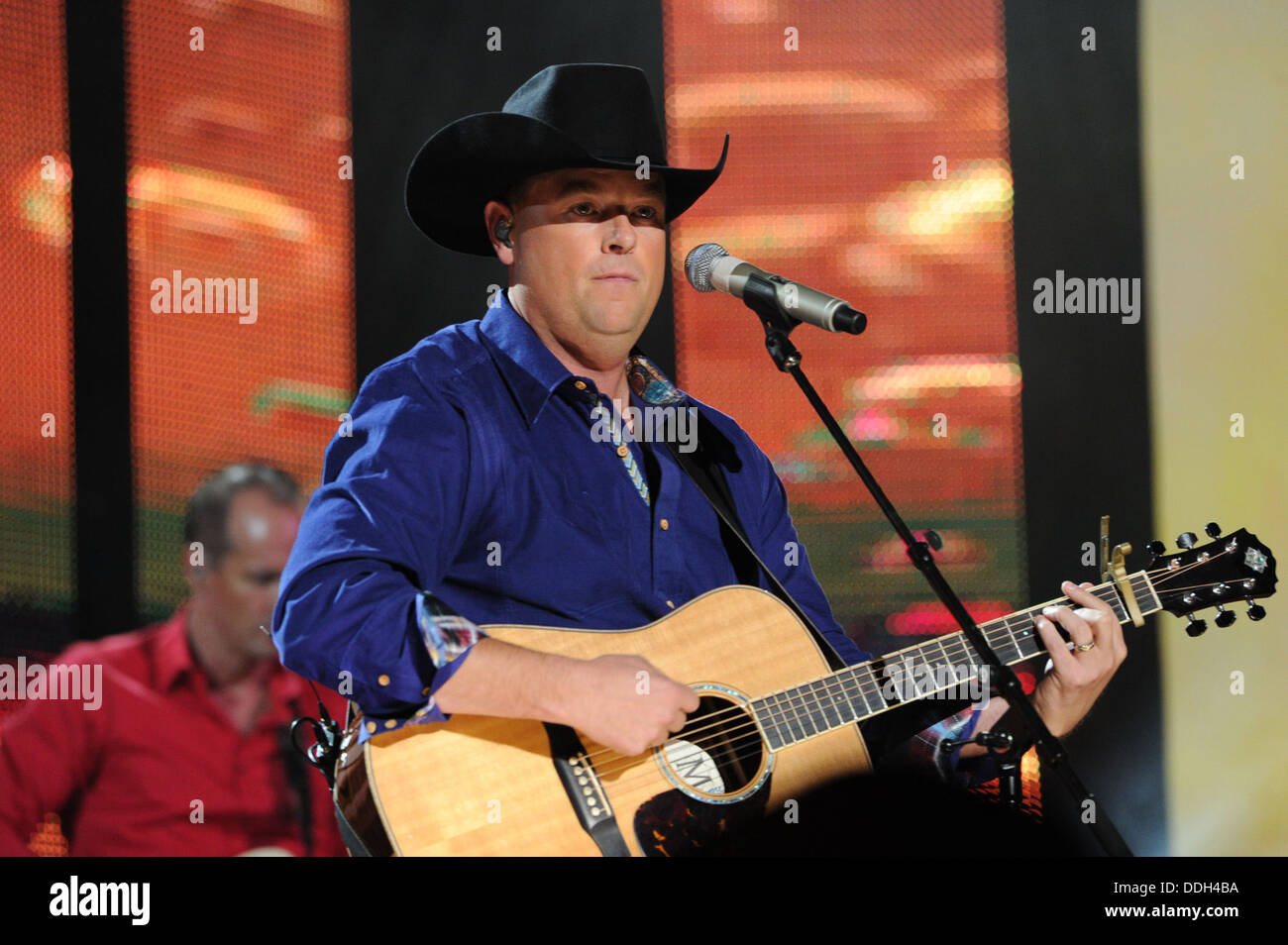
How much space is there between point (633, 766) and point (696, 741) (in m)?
0.14

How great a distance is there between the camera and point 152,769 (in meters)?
2.94

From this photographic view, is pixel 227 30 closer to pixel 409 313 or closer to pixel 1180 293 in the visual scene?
pixel 409 313

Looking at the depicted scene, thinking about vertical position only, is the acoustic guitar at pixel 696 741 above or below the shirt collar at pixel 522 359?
below

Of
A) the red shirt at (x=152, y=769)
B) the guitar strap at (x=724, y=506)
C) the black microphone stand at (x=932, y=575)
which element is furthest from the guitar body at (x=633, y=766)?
the red shirt at (x=152, y=769)

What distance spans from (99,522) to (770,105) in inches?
77.9

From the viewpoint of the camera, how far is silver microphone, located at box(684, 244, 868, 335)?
206 cm

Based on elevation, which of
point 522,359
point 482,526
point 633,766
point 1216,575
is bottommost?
point 633,766

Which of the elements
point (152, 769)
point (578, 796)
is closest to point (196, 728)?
point (152, 769)

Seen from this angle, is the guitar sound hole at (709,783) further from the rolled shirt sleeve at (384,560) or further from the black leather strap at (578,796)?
the rolled shirt sleeve at (384,560)

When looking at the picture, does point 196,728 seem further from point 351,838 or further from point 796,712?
point 796,712

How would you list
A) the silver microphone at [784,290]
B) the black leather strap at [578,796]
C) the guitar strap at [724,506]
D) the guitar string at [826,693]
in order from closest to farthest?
the silver microphone at [784,290] → the black leather strap at [578,796] → the guitar string at [826,693] → the guitar strap at [724,506]

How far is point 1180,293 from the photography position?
3.18 meters

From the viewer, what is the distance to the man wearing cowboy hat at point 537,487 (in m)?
2.13

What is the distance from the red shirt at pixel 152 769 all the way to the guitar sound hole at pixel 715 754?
1.10 meters
